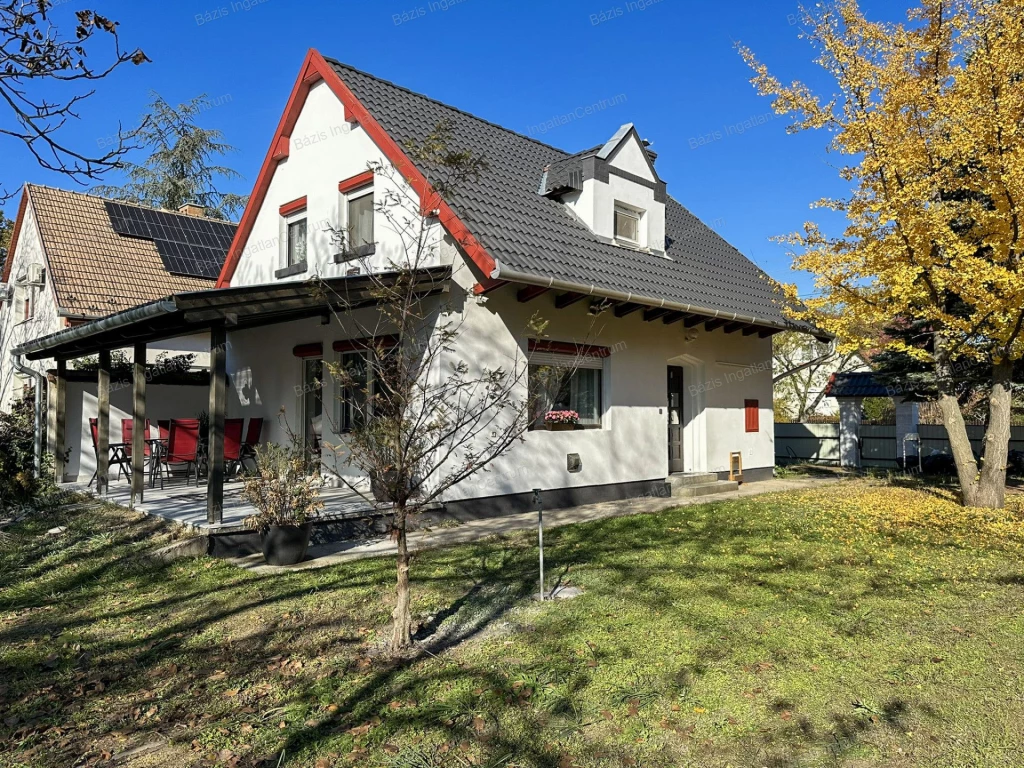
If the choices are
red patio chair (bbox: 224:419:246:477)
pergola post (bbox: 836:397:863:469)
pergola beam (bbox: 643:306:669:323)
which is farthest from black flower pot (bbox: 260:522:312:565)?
pergola post (bbox: 836:397:863:469)

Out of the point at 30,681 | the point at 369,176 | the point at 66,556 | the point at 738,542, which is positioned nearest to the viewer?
the point at 30,681

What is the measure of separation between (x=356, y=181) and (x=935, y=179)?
8313mm

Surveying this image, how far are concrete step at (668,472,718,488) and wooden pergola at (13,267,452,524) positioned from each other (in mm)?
5550

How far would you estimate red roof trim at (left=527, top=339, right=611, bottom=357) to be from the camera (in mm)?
9867

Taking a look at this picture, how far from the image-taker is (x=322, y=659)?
14.6 feet

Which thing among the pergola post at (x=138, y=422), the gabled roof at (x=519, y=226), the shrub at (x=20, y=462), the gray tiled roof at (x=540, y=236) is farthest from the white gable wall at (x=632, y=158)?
the shrub at (x=20, y=462)

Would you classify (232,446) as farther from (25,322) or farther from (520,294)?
(25,322)

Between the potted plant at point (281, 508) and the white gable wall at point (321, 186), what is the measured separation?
3.92 m

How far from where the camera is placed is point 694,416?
1312 centimetres

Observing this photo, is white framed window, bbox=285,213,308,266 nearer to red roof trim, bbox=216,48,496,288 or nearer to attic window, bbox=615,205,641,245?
red roof trim, bbox=216,48,496,288

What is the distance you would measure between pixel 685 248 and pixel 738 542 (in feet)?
25.6

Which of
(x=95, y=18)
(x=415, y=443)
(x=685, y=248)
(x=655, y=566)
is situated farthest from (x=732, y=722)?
(x=685, y=248)

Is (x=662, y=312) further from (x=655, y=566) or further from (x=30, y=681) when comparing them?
(x=30, y=681)

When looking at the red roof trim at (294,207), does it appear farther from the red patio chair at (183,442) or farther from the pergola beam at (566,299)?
the pergola beam at (566,299)
